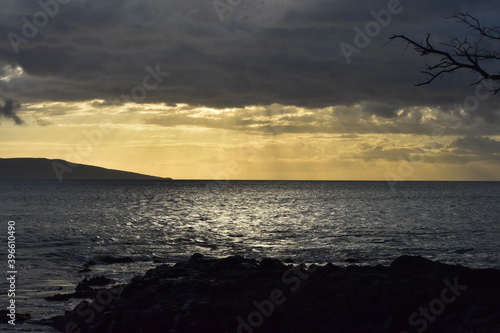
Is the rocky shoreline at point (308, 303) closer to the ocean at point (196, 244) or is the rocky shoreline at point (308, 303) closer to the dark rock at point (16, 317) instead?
the dark rock at point (16, 317)

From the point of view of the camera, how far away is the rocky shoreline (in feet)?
49.2

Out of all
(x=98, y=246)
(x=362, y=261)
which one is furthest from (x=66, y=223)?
(x=362, y=261)

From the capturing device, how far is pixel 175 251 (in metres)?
39.7

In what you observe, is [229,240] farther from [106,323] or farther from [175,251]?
[106,323]

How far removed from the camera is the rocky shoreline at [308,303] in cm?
1501

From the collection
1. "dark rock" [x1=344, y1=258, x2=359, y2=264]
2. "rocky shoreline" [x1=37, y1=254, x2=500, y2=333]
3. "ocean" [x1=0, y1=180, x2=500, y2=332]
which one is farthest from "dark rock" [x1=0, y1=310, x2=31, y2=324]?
"dark rock" [x1=344, y1=258, x2=359, y2=264]

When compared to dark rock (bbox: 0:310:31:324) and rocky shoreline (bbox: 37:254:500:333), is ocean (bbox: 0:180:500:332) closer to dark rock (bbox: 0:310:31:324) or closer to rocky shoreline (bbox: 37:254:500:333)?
dark rock (bbox: 0:310:31:324)

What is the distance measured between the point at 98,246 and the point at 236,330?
95.1 ft

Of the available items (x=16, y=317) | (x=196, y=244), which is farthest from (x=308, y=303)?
(x=196, y=244)

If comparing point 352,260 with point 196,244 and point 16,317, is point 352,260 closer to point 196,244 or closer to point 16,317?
point 196,244

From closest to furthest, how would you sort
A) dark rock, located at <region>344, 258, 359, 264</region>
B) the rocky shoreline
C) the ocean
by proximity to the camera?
the rocky shoreline, the ocean, dark rock, located at <region>344, 258, 359, 264</region>

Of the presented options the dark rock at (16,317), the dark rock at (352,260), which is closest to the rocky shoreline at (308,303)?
the dark rock at (16,317)

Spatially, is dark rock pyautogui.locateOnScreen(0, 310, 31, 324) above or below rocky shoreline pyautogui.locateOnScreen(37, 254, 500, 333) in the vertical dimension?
below

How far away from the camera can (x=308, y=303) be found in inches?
638
